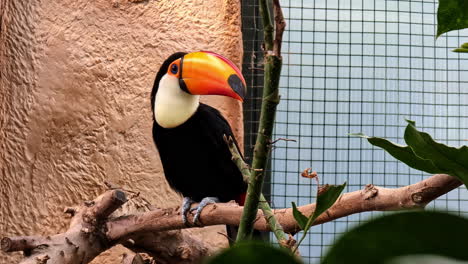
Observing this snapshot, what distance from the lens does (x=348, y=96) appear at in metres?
1.98

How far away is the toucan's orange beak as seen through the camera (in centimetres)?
139

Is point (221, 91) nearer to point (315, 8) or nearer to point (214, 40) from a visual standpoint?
point (214, 40)

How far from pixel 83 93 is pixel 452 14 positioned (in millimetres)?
1401

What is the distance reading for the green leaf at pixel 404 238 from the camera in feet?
0.36

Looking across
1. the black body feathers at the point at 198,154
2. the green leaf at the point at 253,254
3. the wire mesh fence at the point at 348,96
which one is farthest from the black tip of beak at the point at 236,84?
the green leaf at the point at 253,254

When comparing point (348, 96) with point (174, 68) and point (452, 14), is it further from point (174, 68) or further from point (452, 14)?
point (452, 14)

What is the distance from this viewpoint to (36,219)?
62.3 inches

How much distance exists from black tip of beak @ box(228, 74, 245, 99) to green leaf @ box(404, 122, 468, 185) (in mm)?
1035

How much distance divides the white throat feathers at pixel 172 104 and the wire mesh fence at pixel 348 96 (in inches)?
14.4

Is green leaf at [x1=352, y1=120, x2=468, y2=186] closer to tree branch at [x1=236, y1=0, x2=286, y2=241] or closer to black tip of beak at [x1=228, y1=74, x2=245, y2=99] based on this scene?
tree branch at [x1=236, y1=0, x2=286, y2=241]

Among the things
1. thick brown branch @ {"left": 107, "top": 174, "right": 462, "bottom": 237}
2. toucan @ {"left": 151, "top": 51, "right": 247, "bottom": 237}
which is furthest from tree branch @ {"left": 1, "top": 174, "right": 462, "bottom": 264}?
toucan @ {"left": 151, "top": 51, "right": 247, "bottom": 237}

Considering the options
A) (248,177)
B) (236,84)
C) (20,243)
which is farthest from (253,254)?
(236,84)

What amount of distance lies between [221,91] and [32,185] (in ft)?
1.75

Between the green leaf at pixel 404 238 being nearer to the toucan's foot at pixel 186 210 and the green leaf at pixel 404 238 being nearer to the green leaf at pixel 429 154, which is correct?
the green leaf at pixel 429 154
